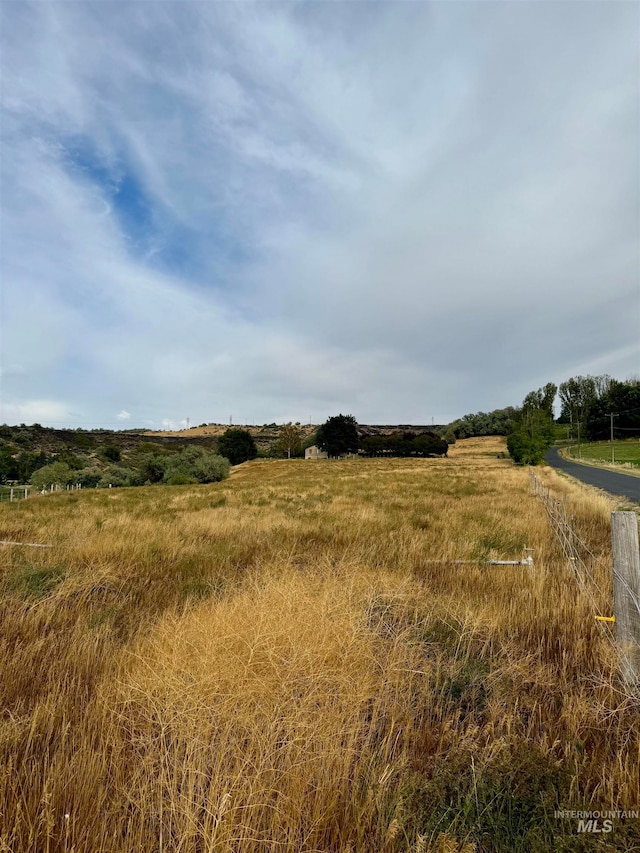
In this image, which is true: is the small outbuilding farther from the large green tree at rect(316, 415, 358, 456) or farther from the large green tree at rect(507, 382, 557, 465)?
the large green tree at rect(507, 382, 557, 465)

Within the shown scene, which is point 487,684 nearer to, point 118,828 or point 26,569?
point 118,828

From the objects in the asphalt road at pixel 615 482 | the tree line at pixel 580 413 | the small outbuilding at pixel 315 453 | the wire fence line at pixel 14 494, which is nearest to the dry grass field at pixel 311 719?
the asphalt road at pixel 615 482

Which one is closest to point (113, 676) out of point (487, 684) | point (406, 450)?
point (487, 684)

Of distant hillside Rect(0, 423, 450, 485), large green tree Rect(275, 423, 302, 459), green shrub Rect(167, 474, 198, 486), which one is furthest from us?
large green tree Rect(275, 423, 302, 459)

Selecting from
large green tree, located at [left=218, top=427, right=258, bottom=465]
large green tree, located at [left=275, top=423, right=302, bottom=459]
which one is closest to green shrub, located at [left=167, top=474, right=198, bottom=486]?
large green tree, located at [left=218, top=427, right=258, bottom=465]

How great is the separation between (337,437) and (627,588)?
81701 mm

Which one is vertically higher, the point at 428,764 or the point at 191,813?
the point at 191,813

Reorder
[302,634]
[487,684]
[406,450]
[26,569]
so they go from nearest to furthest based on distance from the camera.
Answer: [487,684] < [302,634] < [26,569] < [406,450]

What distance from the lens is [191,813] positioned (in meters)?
1.71

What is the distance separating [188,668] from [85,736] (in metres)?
0.68

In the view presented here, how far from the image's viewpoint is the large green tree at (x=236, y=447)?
79562 millimetres

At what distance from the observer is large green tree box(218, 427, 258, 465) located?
79.6 meters

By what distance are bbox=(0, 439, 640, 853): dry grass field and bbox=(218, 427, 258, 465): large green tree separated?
2994 inches
